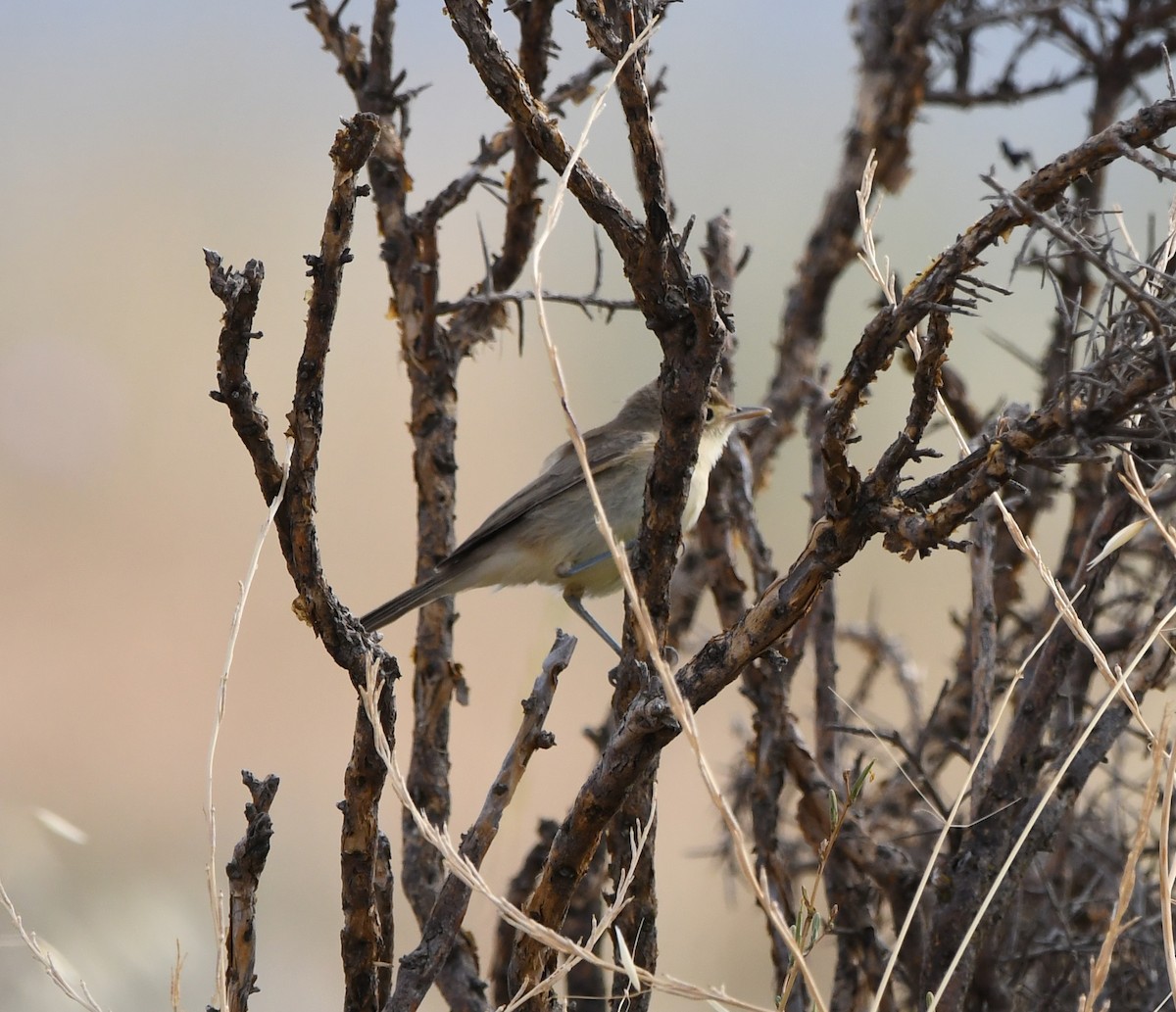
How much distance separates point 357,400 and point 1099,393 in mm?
8800

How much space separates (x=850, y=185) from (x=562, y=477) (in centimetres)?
158

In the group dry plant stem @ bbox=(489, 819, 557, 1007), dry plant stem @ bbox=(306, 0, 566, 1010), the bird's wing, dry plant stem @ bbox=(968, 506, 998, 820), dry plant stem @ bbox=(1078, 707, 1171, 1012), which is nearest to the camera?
dry plant stem @ bbox=(1078, 707, 1171, 1012)

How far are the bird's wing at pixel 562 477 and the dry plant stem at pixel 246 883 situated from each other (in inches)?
108

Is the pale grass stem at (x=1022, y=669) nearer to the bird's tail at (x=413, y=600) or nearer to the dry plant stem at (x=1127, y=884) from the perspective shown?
the dry plant stem at (x=1127, y=884)

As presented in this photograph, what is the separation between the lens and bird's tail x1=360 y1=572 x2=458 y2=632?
4062 millimetres

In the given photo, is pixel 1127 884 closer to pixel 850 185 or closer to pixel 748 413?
pixel 748 413

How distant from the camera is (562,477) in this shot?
534 cm

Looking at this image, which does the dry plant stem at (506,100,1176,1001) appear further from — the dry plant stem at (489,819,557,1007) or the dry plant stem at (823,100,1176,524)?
the dry plant stem at (489,819,557,1007)

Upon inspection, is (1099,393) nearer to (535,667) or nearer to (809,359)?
(535,667)

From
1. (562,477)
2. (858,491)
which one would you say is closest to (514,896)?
(562,477)

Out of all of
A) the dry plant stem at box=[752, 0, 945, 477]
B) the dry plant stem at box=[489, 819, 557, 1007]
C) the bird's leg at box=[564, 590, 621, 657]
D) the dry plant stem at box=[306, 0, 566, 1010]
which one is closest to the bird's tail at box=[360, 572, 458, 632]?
the dry plant stem at box=[306, 0, 566, 1010]

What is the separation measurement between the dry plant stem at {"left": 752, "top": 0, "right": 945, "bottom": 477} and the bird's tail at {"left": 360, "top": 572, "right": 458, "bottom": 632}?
150 centimetres

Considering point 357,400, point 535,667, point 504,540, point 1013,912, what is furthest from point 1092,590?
point 357,400

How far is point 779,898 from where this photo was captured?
12.6 feet
